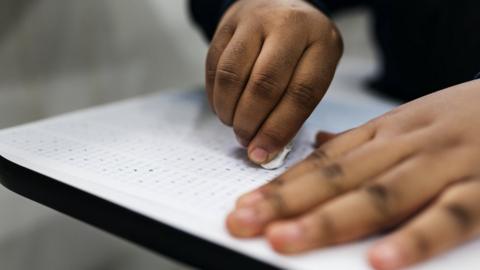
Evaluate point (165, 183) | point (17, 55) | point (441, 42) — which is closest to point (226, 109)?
point (165, 183)

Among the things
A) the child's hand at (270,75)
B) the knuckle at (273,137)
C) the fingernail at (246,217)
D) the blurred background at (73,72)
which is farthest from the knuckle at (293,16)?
the blurred background at (73,72)

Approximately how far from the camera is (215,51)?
462mm

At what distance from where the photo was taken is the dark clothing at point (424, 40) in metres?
0.75

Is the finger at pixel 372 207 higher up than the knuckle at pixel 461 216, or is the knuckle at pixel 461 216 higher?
the finger at pixel 372 207

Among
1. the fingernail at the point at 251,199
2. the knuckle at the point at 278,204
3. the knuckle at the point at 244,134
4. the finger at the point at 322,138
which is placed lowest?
the finger at the point at 322,138

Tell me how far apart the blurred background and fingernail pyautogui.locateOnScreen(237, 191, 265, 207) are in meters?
0.37

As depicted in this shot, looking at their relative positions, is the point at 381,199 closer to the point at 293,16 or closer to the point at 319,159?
the point at 319,159

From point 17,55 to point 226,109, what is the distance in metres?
0.38

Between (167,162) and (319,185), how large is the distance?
155 mm

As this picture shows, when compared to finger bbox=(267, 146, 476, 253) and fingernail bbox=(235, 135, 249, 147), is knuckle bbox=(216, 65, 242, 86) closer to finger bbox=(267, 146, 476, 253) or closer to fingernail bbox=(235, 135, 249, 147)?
fingernail bbox=(235, 135, 249, 147)

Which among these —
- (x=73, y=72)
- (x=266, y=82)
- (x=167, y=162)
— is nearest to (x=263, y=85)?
(x=266, y=82)

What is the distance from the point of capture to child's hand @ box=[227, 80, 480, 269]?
0.94 feet

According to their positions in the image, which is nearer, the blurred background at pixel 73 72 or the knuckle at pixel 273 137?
the knuckle at pixel 273 137

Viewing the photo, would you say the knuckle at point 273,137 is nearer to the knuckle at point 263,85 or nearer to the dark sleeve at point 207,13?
the knuckle at point 263,85
